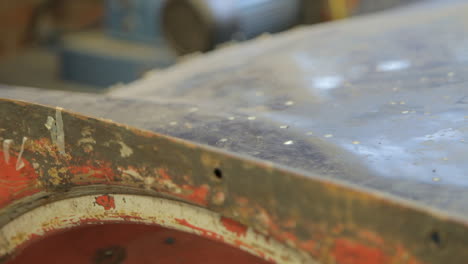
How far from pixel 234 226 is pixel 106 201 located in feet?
0.69

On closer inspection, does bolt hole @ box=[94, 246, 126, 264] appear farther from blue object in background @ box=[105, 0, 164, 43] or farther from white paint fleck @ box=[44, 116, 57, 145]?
blue object in background @ box=[105, 0, 164, 43]

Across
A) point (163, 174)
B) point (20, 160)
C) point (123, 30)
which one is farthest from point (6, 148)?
point (123, 30)

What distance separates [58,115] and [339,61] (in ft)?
2.16

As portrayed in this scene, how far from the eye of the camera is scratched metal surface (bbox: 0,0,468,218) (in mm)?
632

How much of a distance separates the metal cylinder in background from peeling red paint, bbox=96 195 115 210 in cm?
166

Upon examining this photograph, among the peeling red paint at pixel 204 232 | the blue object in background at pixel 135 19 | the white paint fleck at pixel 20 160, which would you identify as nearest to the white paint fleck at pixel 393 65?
the peeling red paint at pixel 204 232

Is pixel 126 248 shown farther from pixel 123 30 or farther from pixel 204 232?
pixel 123 30

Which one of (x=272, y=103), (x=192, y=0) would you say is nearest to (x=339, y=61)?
(x=272, y=103)

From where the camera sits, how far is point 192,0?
236cm

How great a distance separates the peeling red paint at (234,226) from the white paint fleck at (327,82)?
0.43m

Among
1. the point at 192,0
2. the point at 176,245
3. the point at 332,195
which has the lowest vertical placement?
the point at 176,245

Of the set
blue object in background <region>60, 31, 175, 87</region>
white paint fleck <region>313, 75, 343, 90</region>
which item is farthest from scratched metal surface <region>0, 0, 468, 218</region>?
blue object in background <region>60, 31, 175, 87</region>

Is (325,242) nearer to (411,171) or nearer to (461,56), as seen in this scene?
(411,171)

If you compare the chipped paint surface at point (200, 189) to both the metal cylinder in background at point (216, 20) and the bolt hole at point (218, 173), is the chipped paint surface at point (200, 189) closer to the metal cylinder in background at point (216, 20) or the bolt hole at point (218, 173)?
the bolt hole at point (218, 173)
